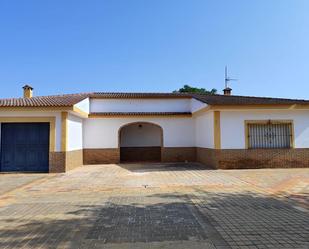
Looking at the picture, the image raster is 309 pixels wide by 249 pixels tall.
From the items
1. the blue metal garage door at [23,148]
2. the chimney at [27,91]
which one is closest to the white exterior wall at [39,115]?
the blue metal garage door at [23,148]

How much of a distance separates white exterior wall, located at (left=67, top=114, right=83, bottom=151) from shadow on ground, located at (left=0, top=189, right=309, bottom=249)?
7.20 m

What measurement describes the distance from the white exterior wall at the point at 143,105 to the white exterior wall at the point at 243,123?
4833 millimetres

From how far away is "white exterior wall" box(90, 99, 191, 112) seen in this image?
17.4 meters

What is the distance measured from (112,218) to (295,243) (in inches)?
130

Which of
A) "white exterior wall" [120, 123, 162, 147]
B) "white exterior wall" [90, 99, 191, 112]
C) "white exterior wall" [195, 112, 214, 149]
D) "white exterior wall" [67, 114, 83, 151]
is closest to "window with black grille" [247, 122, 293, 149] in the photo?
"white exterior wall" [195, 112, 214, 149]

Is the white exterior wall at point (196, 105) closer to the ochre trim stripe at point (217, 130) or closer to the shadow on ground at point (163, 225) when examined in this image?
the ochre trim stripe at point (217, 130)

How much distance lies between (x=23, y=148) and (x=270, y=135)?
40.1 feet

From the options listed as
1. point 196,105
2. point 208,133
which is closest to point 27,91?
point 196,105

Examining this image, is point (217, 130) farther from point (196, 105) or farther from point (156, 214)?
point (156, 214)

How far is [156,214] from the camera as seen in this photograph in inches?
220

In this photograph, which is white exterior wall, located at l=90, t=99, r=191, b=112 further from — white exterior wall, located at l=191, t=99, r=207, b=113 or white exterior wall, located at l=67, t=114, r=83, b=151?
white exterior wall, located at l=67, t=114, r=83, b=151

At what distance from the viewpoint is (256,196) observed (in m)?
7.14

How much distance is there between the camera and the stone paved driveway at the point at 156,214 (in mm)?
4156

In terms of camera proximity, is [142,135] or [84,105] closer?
[84,105]
